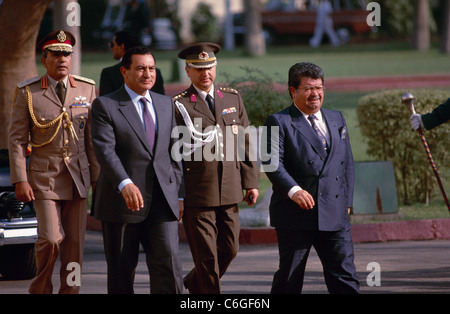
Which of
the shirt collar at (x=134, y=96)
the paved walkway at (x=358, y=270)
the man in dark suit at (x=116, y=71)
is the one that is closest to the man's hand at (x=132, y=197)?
the shirt collar at (x=134, y=96)

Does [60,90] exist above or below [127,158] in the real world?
above

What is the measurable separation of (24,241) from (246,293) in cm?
199

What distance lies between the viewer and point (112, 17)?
39.0 meters

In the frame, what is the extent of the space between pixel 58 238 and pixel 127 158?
0.95 metres

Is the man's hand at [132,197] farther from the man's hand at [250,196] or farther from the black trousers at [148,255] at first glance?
the man's hand at [250,196]

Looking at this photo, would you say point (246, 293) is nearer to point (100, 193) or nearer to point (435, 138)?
point (100, 193)

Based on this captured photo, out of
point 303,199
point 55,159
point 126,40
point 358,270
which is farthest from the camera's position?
point 126,40

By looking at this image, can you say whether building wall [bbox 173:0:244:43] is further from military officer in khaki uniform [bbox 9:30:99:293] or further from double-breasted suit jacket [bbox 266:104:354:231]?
double-breasted suit jacket [bbox 266:104:354:231]

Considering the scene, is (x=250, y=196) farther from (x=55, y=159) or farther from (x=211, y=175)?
(x=55, y=159)

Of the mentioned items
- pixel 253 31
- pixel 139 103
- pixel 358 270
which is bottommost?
pixel 358 270

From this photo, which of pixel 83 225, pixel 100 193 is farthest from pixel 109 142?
pixel 83 225

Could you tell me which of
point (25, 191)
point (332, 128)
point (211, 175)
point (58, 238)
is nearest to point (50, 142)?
point (25, 191)

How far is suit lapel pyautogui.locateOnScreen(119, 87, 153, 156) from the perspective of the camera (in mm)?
6684

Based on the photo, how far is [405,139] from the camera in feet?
39.0
